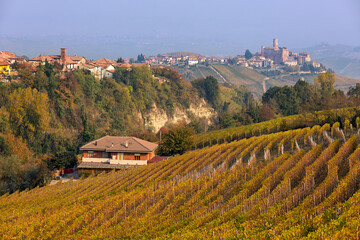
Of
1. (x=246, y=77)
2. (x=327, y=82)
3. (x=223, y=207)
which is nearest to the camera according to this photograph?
(x=223, y=207)

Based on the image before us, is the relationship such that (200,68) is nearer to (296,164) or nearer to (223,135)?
(223,135)

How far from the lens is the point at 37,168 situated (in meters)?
33.7

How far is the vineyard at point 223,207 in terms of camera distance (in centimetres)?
1070

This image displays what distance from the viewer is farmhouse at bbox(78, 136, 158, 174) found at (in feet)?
114

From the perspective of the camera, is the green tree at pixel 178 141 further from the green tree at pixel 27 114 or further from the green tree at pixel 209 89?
the green tree at pixel 209 89

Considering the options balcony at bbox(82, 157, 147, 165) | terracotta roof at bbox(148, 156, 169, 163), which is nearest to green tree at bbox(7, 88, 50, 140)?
balcony at bbox(82, 157, 147, 165)

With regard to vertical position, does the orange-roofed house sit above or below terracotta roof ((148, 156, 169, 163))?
above

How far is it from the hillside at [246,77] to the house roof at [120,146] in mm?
93345

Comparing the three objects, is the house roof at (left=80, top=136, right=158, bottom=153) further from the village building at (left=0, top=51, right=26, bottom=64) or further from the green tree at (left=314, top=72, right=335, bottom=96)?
the green tree at (left=314, top=72, right=335, bottom=96)

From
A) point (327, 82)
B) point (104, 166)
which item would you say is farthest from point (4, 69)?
point (327, 82)

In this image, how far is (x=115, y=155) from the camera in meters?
35.6

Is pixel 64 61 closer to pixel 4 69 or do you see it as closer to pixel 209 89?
pixel 4 69

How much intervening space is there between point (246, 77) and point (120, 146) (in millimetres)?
112565

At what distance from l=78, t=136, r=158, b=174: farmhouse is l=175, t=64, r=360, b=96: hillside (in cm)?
9415
